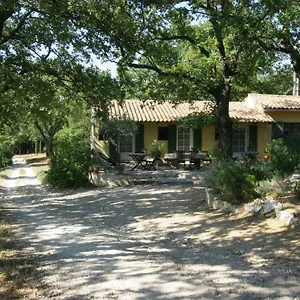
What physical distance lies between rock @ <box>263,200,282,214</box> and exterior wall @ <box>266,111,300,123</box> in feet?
55.3

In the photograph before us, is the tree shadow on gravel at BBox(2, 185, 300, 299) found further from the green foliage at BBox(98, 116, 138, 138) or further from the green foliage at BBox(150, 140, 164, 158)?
the green foliage at BBox(150, 140, 164, 158)

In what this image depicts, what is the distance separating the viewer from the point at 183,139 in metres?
22.0

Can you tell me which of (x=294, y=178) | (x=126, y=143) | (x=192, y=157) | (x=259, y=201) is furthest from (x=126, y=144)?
(x=259, y=201)

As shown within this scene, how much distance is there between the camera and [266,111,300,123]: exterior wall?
76.2 ft

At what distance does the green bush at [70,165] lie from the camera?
14.8 m

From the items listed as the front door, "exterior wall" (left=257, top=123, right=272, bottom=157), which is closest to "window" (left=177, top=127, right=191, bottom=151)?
the front door

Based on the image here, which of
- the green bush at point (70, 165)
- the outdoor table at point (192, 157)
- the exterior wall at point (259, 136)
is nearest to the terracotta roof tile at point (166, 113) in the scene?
the exterior wall at point (259, 136)

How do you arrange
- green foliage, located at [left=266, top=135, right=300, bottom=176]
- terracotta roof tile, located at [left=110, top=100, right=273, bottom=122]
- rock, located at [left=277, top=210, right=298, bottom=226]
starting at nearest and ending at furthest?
rock, located at [left=277, top=210, right=298, bottom=226] → green foliage, located at [left=266, top=135, right=300, bottom=176] → terracotta roof tile, located at [left=110, top=100, right=273, bottom=122]

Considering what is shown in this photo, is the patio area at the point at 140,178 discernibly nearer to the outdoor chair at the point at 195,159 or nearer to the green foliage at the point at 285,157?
the outdoor chair at the point at 195,159

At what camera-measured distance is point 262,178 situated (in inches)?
353

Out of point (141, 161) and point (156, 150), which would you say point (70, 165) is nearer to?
point (141, 161)

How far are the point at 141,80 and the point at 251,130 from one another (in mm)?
10225

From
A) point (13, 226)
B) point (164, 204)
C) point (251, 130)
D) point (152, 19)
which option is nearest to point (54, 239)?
point (13, 226)

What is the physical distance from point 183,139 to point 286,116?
21.4 ft
